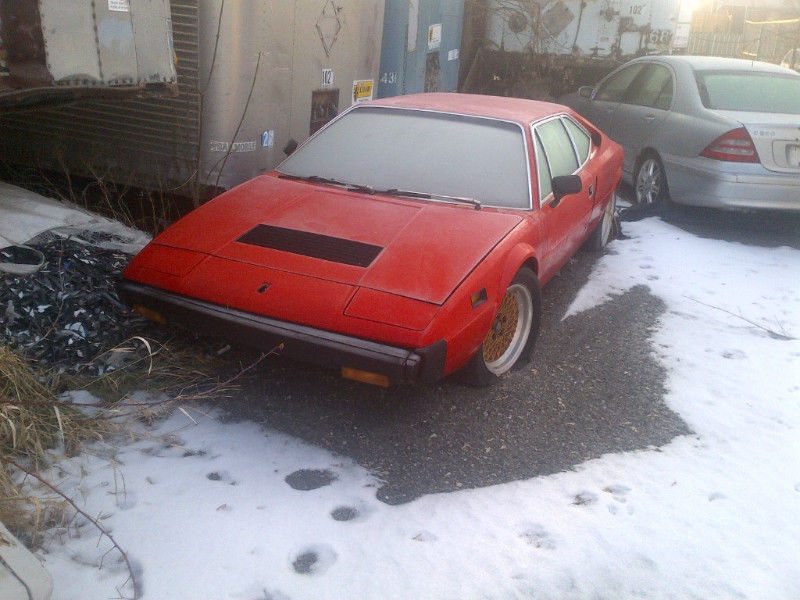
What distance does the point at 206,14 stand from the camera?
5105 millimetres

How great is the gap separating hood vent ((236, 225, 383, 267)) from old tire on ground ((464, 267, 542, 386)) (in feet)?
2.37

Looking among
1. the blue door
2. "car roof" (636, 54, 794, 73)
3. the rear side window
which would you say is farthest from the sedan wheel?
the blue door

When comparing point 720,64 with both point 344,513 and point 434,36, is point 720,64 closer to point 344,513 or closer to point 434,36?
point 434,36

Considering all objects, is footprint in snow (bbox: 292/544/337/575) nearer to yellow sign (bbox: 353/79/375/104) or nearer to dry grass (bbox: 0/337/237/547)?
dry grass (bbox: 0/337/237/547)

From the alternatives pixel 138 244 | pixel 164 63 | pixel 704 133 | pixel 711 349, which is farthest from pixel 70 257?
pixel 704 133

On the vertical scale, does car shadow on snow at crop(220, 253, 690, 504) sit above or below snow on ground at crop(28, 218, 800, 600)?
below

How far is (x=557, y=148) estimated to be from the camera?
5.16 metres

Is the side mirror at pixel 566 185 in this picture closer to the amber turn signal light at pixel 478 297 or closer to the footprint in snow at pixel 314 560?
the amber turn signal light at pixel 478 297

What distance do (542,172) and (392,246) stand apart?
4.45 feet

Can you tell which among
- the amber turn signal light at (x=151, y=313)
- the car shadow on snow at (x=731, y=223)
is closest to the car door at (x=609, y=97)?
the car shadow on snow at (x=731, y=223)

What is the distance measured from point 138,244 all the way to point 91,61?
118 cm

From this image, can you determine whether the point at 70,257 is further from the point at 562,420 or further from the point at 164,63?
the point at 562,420

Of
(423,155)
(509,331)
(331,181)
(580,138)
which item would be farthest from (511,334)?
(580,138)

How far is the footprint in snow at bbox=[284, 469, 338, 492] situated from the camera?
315 centimetres
